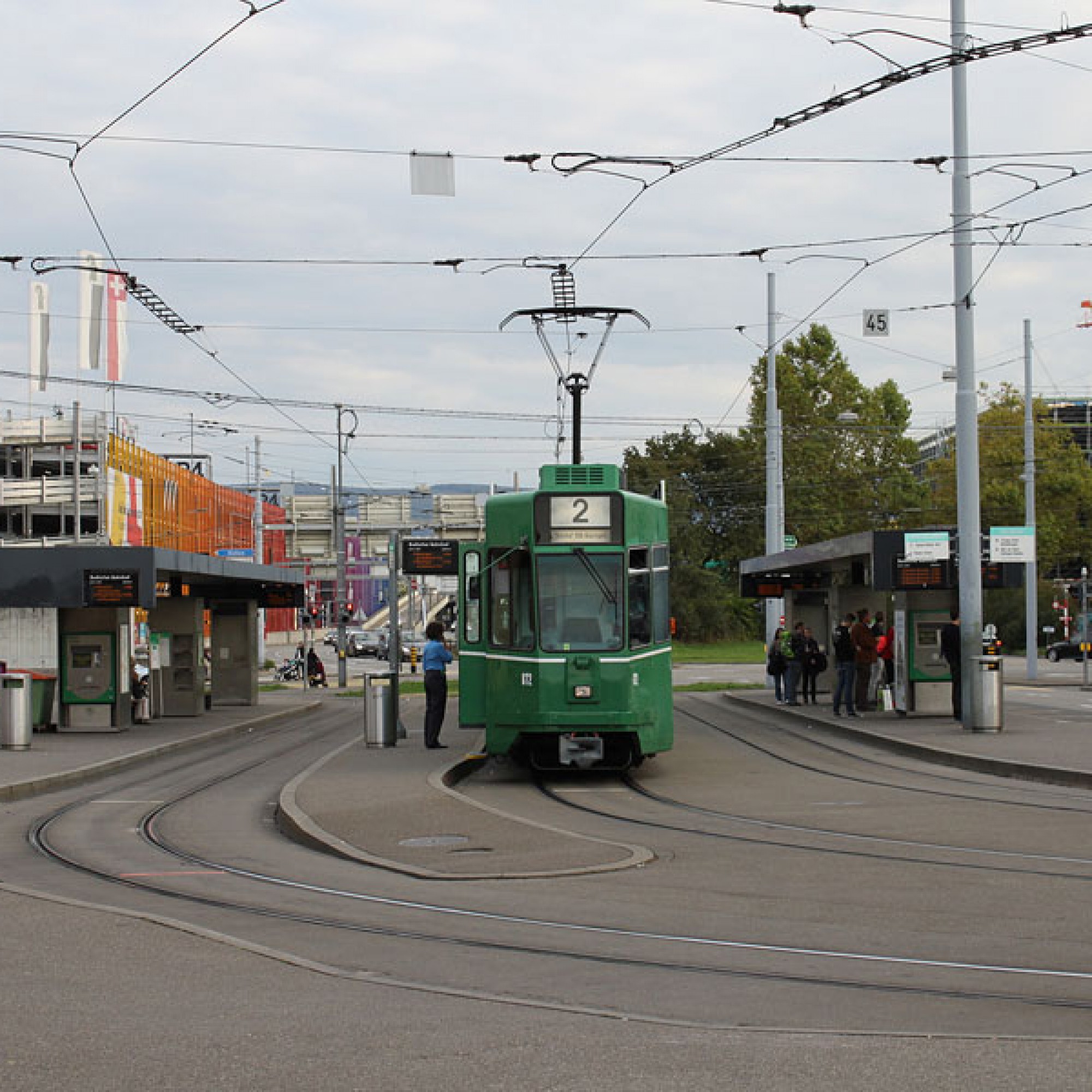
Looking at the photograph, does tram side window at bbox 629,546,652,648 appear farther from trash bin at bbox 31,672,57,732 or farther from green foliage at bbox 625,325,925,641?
green foliage at bbox 625,325,925,641

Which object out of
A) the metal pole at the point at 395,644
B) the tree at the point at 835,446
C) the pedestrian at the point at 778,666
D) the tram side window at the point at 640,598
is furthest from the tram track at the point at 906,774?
the tree at the point at 835,446

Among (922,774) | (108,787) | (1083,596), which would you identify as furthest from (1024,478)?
(108,787)

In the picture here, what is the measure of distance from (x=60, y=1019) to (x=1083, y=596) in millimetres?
36901

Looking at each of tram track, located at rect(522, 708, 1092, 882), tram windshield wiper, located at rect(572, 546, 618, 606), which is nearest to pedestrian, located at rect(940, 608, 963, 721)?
tram track, located at rect(522, 708, 1092, 882)

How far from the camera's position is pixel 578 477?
62.8 feet

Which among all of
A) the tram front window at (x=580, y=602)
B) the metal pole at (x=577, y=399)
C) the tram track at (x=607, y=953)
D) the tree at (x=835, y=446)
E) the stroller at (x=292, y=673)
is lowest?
the stroller at (x=292, y=673)

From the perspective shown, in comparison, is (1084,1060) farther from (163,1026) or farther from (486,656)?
(486,656)

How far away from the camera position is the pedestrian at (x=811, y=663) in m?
34.4

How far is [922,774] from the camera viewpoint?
774 inches

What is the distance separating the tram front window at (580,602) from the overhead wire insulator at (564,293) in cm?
799

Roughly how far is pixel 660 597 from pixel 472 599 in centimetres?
244

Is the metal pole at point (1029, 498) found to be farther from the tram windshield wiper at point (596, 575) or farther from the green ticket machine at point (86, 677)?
the tram windshield wiper at point (596, 575)

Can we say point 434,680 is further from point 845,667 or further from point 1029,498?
point 1029,498

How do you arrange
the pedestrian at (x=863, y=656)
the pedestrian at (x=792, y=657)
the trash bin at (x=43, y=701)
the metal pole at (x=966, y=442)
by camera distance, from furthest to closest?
the pedestrian at (x=792, y=657) → the trash bin at (x=43, y=701) → the pedestrian at (x=863, y=656) → the metal pole at (x=966, y=442)
